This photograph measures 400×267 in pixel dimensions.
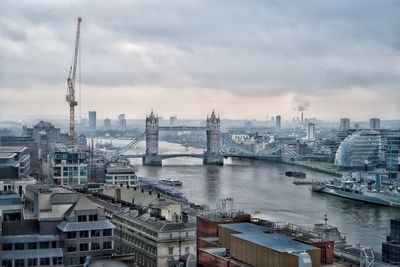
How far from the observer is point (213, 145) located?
49.6 meters

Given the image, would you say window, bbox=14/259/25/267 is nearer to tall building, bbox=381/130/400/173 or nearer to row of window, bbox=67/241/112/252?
row of window, bbox=67/241/112/252

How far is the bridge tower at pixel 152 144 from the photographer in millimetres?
44344

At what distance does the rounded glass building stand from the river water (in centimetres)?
400

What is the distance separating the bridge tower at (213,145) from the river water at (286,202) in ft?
30.0

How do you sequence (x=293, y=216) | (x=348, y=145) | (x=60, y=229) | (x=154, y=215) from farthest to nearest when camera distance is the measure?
(x=348, y=145) < (x=293, y=216) < (x=154, y=215) < (x=60, y=229)

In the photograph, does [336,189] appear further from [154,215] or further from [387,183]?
[154,215]

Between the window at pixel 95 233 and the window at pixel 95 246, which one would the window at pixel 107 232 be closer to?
the window at pixel 95 233

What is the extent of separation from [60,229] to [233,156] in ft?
135

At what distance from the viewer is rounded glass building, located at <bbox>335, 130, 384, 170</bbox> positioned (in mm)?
39500

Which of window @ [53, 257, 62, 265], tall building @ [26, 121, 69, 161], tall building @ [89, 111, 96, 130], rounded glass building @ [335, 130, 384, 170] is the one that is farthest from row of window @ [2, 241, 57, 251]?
tall building @ [89, 111, 96, 130]

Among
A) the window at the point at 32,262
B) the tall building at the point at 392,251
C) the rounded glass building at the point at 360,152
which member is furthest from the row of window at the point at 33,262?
the rounded glass building at the point at 360,152

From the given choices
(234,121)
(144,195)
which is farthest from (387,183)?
(234,121)

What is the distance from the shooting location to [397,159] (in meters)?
36.2

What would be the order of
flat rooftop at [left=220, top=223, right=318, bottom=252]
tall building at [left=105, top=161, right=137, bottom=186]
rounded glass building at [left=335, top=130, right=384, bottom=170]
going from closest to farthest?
flat rooftop at [left=220, top=223, right=318, bottom=252] → tall building at [left=105, top=161, right=137, bottom=186] → rounded glass building at [left=335, top=130, right=384, bottom=170]
